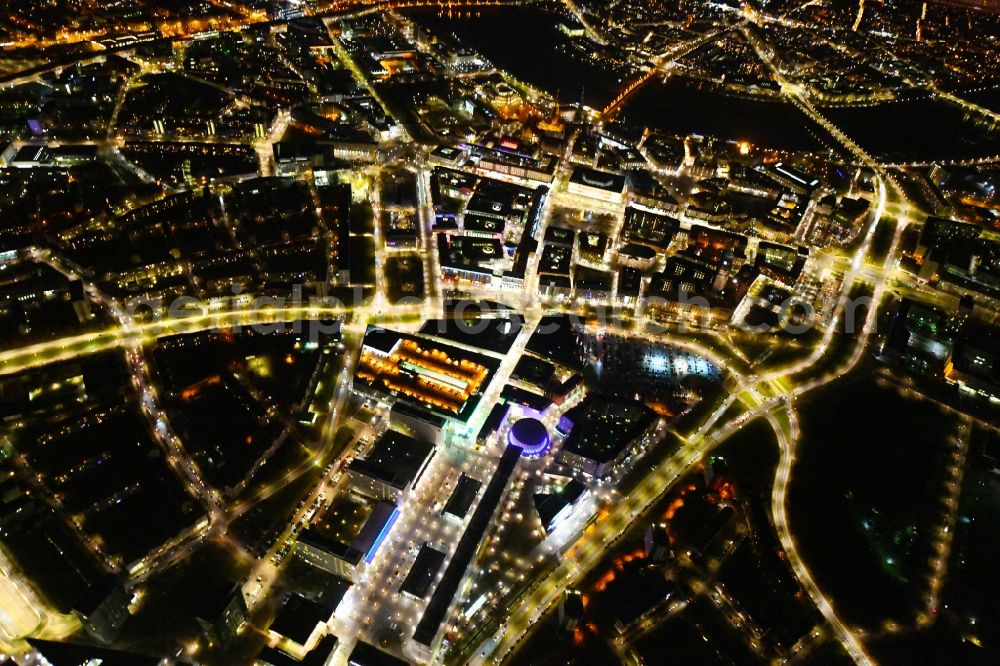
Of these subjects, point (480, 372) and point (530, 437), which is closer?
point (530, 437)

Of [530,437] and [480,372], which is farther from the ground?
[480,372]

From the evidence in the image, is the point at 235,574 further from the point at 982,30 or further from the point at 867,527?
the point at 982,30

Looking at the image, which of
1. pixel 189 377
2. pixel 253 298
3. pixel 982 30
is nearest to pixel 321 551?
pixel 189 377

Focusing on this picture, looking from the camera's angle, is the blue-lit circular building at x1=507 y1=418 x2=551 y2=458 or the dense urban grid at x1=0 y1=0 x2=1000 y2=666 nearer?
the dense urban grid at x1=0 y1=0 x2=1000 y2=666

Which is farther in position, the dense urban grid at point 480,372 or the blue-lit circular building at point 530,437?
the blue-lit circular building at point 530,437
